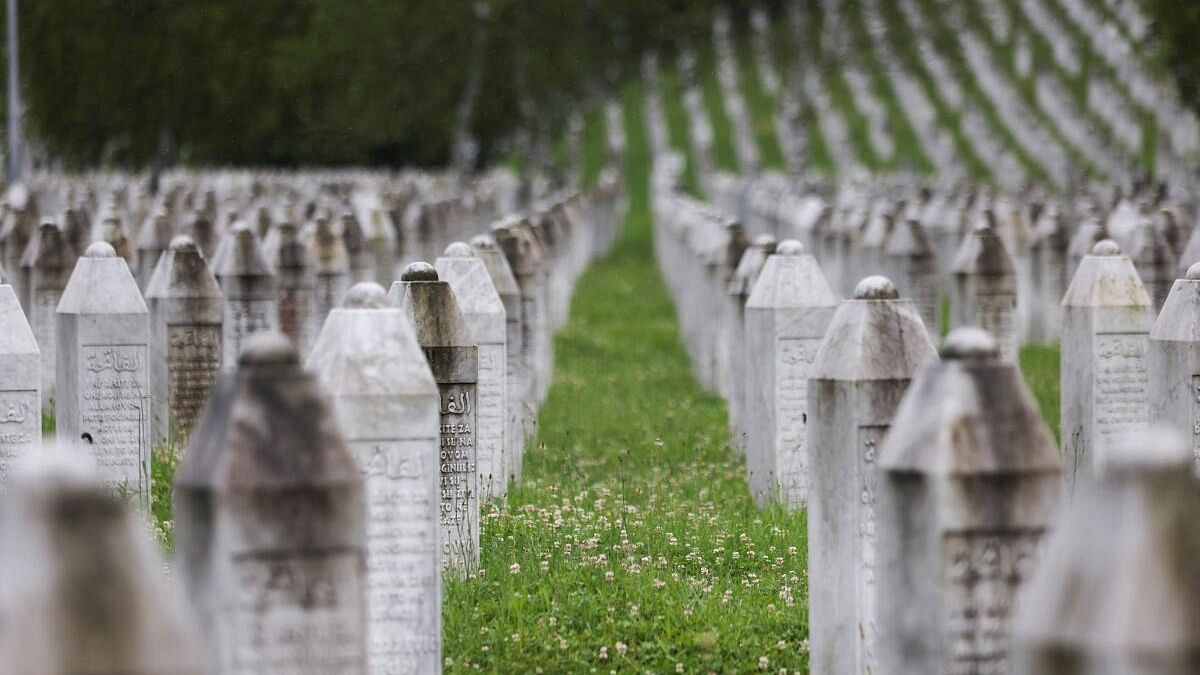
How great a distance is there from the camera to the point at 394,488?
8258 mm

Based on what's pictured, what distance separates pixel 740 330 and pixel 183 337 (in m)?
4.15

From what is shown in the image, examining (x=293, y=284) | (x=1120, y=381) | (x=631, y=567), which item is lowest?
(x=631, y=567)

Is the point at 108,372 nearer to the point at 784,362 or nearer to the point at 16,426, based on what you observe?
the point at 16,426

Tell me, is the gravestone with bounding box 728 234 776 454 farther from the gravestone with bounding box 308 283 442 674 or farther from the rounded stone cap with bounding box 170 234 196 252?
the gravestone with bounding box 308 283 442 674

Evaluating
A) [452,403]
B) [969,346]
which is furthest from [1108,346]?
[969,346]

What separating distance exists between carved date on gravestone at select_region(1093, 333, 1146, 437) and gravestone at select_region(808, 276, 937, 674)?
484 centimetres

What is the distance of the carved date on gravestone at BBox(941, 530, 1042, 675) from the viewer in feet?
22.5

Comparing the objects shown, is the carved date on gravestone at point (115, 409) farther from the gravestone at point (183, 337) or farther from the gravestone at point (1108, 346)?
the gravestone at point (1108, 346)

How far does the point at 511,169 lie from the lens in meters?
87.4

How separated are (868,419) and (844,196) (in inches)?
1391

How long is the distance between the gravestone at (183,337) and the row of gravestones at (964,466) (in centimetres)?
375

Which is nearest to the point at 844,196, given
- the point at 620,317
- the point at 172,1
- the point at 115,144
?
the point at 620,317

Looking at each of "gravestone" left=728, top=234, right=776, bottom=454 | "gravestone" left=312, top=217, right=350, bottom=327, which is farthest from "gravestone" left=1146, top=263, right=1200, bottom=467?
"gravestone" left=312, top=217, right=350, bottom=327

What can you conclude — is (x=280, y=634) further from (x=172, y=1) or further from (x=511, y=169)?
(x=511, y=169)
